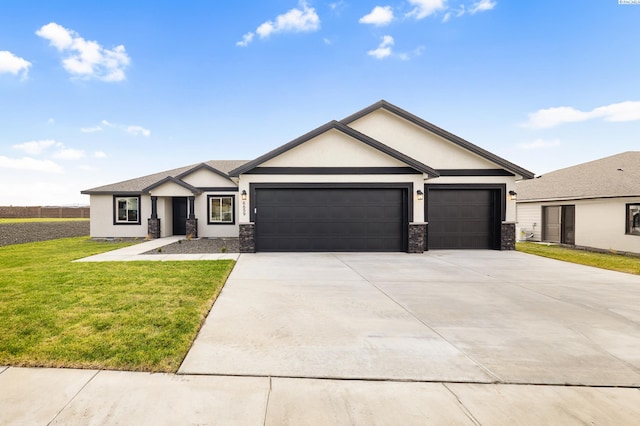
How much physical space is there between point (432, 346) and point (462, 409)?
1.13 meters

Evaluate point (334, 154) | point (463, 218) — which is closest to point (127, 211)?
point (334, 154)

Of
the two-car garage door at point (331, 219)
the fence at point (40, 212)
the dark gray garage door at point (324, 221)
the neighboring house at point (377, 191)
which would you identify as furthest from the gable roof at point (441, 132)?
the fence at point (40, 212)

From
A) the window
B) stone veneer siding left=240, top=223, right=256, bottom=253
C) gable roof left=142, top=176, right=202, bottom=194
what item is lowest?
stone veneer siding left=240, top=223, right=256, bottom=253

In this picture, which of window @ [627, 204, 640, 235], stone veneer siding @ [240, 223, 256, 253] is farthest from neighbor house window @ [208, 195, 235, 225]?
window @ [627, 204, 640, 235]

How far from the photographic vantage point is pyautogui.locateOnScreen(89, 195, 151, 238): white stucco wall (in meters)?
15.8

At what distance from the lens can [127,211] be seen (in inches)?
630

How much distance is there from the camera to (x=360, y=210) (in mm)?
11039

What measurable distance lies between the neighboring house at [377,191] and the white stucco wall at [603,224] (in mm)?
4749

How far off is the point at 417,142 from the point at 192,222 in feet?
41.7

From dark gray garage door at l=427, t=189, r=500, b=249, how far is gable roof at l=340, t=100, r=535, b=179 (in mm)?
1256

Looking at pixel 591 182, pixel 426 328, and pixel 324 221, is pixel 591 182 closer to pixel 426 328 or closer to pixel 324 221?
pixel 324 221

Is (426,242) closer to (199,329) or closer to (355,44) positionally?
(199,329)

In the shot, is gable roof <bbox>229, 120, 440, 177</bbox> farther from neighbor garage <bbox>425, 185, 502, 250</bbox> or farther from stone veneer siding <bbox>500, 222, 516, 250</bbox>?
stone veneer siding <bbox>500, 222, 516, 250</bbox>

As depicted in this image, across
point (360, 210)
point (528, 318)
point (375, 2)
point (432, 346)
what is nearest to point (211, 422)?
point (432, 346)
